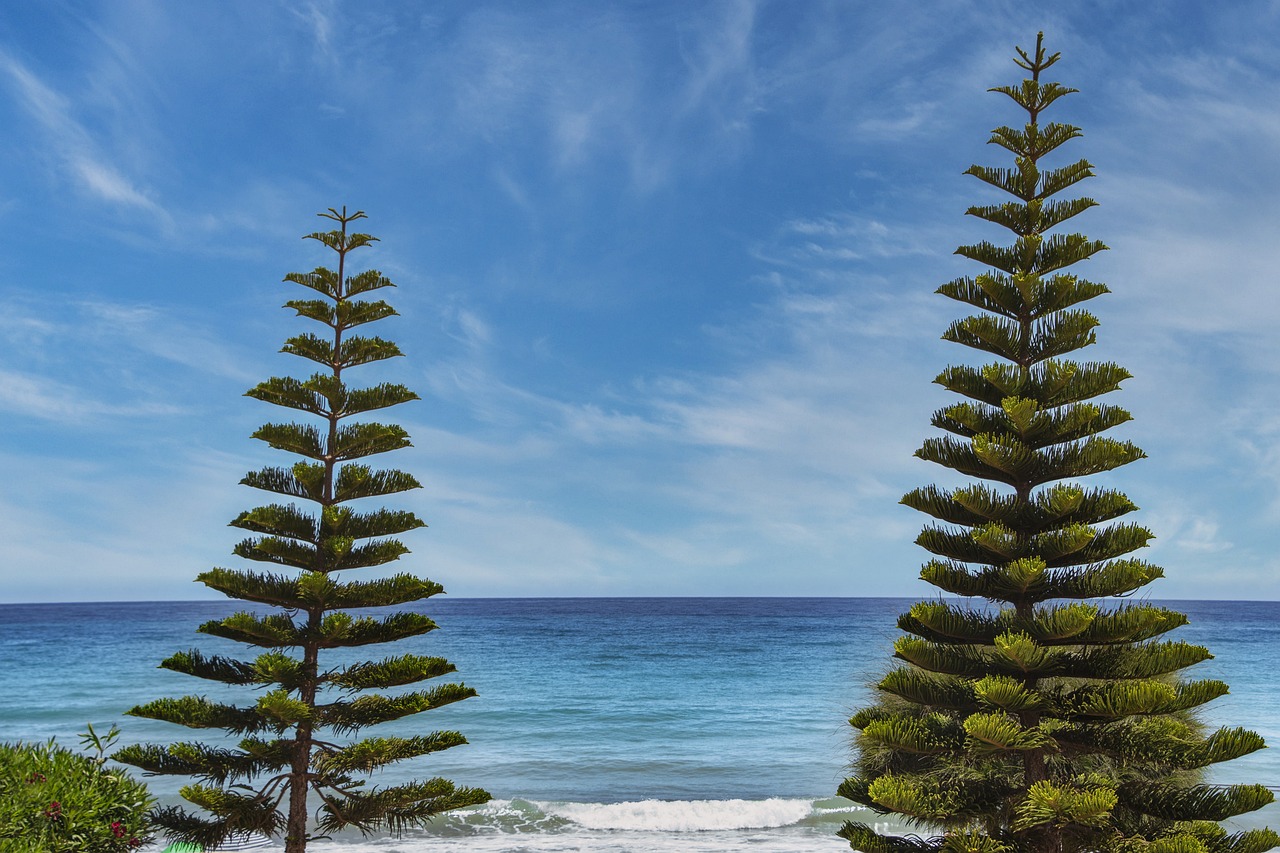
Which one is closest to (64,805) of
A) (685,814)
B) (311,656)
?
(311,656)

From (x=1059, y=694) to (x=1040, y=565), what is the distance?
109cm

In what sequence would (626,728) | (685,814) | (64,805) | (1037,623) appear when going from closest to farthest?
(64,805)
(1037,623)
(685,814)
(626,728)

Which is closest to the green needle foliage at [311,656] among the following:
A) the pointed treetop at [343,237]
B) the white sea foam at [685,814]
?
the pointed treetop at [343,237]

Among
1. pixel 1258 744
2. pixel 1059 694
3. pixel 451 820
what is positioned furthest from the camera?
pixel 451 820

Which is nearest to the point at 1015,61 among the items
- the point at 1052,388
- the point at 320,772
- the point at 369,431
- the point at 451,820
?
the point at 1052,388

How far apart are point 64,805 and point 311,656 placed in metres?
2.75

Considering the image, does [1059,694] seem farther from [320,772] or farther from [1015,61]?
[320,772]

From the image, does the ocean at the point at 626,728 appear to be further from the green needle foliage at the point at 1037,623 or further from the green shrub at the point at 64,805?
the green shrub at the point at 64,805

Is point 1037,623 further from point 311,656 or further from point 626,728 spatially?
point 626,728

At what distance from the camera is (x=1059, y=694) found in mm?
6781

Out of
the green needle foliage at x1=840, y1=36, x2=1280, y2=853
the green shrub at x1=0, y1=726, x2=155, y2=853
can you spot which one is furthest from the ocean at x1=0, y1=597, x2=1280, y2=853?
the green shrub at x1=0, y1=726, x2=155, y2=853

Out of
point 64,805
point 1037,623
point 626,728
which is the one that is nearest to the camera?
point 64,805

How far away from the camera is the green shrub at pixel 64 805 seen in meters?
4.96

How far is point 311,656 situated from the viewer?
7.93m
